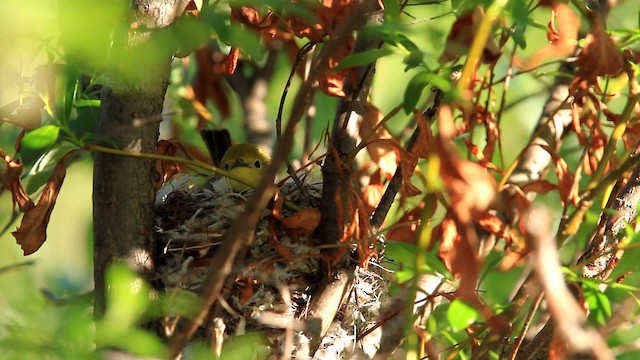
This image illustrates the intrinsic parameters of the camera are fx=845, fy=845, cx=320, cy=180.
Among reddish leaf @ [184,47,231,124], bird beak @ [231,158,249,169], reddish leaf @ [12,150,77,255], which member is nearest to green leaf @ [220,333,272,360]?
reddish leaf @ [12,150,77,255]

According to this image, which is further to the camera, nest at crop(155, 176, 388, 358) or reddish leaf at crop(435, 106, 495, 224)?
nest at crop(155, 176, 388, 358)

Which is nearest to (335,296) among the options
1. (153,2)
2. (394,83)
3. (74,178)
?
(153,2)

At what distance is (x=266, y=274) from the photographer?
85.8 inches

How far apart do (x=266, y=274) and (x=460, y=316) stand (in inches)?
33.1

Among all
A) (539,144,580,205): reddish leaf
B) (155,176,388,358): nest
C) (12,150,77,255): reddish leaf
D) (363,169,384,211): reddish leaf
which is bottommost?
(155,176,388,358): nest

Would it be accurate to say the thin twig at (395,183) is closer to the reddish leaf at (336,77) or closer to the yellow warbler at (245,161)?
the reddish leaf at (336,77)

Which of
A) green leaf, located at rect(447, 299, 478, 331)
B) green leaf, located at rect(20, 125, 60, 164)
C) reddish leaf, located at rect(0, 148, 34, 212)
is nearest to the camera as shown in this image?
green leaf, located at rect(447, 299, 478, 331)

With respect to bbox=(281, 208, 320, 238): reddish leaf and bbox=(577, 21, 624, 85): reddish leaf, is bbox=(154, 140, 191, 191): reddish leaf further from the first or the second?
bbox=(577, 21, 624, 85): reddish leaf

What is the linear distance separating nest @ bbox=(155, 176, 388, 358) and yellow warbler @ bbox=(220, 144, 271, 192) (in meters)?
0.40

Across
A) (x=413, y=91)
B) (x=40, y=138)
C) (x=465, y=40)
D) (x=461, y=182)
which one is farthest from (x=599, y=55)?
(x=40, y=138)

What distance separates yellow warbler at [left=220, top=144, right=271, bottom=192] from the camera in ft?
9.53

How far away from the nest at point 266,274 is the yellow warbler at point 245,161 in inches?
15.6

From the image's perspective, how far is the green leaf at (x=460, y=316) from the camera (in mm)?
1414

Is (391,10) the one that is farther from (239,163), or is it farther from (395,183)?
(239,163)
